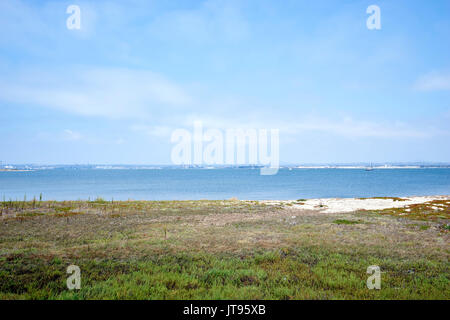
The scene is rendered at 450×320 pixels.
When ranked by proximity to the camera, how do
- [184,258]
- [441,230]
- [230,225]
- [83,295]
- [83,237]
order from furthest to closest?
[230,225], [441,230], [83,237], [184,258], [83,295]

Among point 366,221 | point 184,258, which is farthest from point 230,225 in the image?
point 366,221

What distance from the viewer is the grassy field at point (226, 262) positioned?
833cm

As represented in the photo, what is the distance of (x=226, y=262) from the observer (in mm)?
11328

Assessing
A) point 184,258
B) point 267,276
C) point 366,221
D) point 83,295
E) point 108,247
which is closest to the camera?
point 83,295

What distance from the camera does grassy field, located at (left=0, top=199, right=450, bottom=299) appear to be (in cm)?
833

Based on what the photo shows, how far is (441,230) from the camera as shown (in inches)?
762

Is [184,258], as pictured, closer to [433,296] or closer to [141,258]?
[141,258]

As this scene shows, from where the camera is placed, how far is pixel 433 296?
802cm

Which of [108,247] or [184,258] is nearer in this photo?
[184,258]
